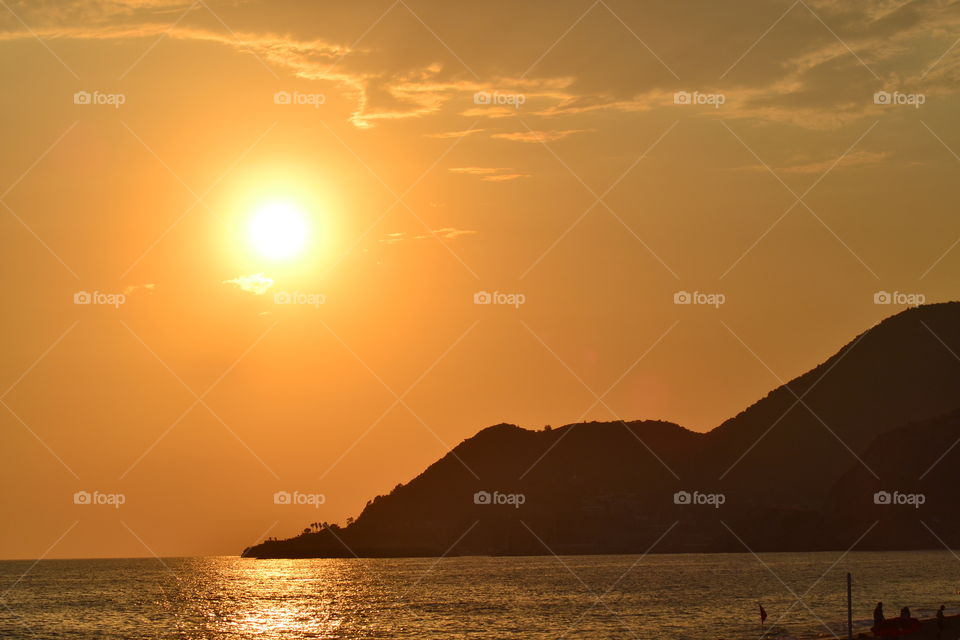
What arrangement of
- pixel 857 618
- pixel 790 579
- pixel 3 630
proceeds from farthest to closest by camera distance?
pixel 790 579
pixel 3 630
pixel 857 618

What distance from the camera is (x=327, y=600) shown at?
154250 mm

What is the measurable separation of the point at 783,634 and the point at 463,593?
265ft

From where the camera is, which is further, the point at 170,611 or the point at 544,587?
the point at 544,587

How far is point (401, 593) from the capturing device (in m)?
167

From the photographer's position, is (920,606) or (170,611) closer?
(920,606)

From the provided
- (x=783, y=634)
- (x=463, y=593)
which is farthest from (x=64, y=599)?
(x=783, y=634)

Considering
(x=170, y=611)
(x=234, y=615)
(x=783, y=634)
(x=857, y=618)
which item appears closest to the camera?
(x=783, y=634)

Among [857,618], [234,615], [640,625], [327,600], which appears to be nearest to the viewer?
[857,618]

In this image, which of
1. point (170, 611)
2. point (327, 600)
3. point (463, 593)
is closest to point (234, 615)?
point (170, 611)

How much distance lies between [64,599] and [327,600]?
1795 inches

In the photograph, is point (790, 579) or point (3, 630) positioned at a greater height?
point (790, 579)

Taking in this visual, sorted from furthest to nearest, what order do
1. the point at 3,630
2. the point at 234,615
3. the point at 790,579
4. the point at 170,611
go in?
1. the point at 790,579
2. the point at 170,611
3. the point at 234,615
4. the point at 3,630

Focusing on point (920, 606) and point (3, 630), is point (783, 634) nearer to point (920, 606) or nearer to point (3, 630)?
point (920, 606)

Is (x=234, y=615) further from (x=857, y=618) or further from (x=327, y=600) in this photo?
(x=857, y=618)
